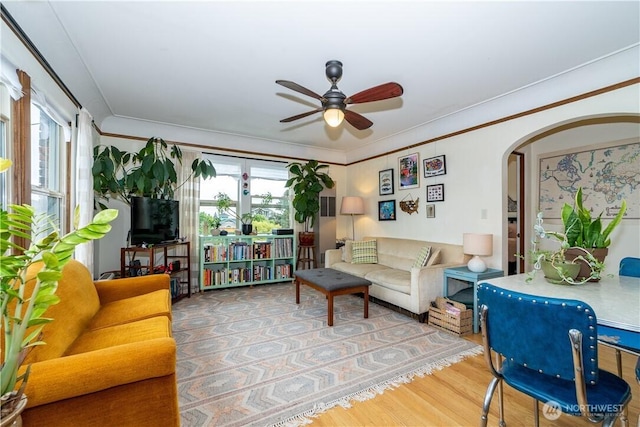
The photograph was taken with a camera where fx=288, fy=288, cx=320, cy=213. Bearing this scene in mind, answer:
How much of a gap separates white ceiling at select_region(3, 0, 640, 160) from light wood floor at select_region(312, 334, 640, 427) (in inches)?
102

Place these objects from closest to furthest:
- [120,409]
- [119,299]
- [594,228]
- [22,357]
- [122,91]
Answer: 1. [22,357]
2. [120,409]
3. [594,228]
4. [119,299]
5. [122,91]

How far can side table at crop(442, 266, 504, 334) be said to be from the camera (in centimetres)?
301

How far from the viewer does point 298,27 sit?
212 cm

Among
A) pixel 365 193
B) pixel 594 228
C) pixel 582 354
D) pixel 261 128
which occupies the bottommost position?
pixel 582 354

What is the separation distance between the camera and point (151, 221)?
3785 millimetres

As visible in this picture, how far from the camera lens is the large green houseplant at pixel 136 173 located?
11.3ft

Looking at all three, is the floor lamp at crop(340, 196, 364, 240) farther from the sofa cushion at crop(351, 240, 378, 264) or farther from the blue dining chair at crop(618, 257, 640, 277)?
the blue dining chair at crop(618, 257, 640, 277)

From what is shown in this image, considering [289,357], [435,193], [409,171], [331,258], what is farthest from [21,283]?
[409,171]

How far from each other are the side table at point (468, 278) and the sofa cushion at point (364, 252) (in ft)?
4.71

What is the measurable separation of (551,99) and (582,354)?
2886mm

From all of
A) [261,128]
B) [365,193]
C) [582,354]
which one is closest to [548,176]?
[365,193]

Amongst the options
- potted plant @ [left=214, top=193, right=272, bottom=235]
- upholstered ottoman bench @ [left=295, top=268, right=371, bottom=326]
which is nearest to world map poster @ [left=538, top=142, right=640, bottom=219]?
upholstered ottoman bench @ [left=295, top=268, right=371, bottom=326]

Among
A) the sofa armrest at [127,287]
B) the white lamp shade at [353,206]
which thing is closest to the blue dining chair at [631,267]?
the white lamp shade at [353,206]

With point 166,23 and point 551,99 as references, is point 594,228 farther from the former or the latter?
point 166,23
